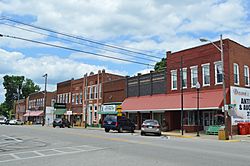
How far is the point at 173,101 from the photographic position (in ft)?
109

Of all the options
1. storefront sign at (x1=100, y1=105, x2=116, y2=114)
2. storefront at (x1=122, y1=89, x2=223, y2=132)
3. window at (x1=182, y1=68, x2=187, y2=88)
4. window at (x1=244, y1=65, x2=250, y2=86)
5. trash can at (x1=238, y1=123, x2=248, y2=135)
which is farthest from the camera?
storefront sign at (x1=100, y1=105, x2=116, y2=114)

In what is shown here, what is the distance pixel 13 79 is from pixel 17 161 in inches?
4156

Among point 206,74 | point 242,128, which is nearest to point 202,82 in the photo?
point 206,74

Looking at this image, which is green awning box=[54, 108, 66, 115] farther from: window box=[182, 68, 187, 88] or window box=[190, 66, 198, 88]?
window box=[190, 66, 198, 88]

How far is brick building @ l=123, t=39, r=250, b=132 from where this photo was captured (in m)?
29.2

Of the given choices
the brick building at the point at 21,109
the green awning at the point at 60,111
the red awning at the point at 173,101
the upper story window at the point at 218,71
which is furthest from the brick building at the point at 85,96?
the brick building at the point at 21,109

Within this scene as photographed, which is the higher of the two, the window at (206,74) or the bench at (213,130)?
the window at (206,74)

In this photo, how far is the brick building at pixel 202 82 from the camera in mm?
29250

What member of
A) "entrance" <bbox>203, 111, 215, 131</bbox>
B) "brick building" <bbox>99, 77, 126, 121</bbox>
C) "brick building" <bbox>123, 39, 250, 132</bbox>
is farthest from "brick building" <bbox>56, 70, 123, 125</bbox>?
"entrance" <bbox>203, 111, 215, 131</bbox>

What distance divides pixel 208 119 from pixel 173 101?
415 cm

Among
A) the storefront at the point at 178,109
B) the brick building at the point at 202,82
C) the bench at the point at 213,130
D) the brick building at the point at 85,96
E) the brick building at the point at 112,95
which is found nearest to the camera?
the bench at the point at 213,130

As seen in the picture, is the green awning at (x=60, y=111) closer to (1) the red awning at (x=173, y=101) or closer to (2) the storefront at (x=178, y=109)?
(1) the red awning at (x=173, y=101)

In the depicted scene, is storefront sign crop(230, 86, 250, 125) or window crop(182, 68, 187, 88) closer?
storefront sign crop(230, 86, 250, 125)

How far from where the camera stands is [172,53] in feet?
117
